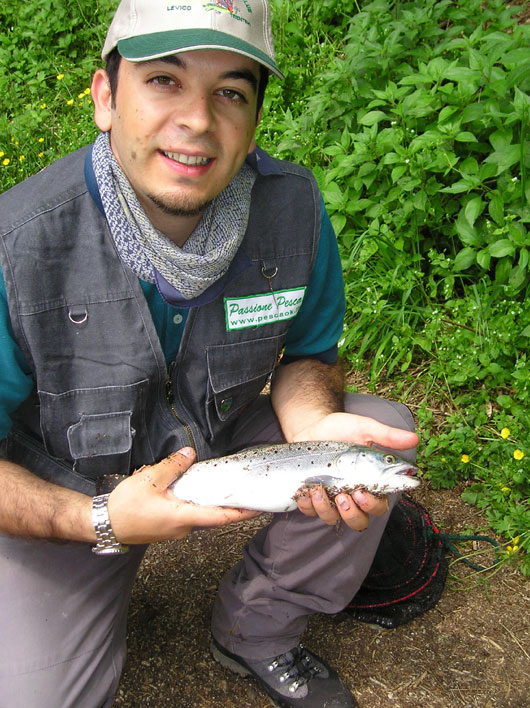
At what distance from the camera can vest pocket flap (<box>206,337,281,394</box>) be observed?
8.82 feet

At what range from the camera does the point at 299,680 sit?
2.78 meters

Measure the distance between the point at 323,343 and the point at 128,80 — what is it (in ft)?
4.28

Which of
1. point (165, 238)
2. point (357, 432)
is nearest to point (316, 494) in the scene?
point (357, 432)

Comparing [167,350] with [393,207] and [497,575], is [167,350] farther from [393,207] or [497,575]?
[393,207]

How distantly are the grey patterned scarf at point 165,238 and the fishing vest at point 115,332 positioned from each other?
79 mm

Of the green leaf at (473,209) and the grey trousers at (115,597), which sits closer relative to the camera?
the grey trousers at (115,597)

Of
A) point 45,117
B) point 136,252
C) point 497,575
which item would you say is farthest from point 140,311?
point 45,117

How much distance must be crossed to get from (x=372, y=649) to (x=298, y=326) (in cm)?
137

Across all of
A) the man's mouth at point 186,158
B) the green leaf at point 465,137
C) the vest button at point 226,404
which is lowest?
the vest button at point 226,404

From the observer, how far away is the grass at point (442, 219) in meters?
3.74

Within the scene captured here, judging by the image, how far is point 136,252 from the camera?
7.91 feet

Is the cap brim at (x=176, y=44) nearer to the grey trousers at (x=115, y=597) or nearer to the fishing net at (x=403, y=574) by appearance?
the grey trousers at (x=115, y=597)

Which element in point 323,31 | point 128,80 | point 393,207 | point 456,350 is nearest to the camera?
point 128,80

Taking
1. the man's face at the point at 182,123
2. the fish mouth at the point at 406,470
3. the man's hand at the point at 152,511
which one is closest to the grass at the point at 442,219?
the fish mouth at the point at 406,470
